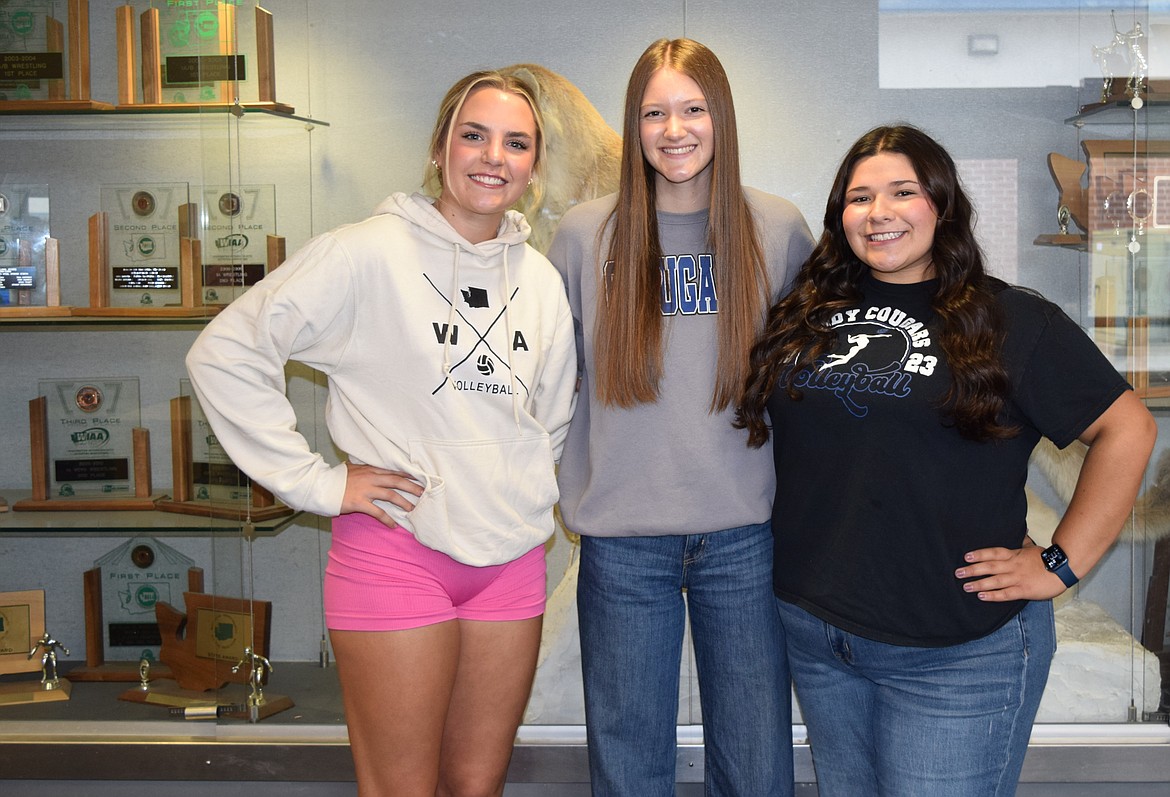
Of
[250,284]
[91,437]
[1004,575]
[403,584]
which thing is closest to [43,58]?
[250,284]

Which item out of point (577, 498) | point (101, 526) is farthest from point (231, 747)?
point (577, 498)

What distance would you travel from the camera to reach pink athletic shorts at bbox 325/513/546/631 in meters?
1.71

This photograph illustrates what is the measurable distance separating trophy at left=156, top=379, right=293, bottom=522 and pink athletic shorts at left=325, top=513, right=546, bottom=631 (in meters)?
0.92

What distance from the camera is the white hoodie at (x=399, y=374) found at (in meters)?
1.72

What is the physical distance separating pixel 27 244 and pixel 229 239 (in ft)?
1.91

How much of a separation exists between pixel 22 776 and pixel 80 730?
0.56ft

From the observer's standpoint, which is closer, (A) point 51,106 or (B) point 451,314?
(B) point 451,314

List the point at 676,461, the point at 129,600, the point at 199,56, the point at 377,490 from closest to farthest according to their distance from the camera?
the point at 377,490 → the point at 676,461 → the point at 199,56 → the point at 129,600

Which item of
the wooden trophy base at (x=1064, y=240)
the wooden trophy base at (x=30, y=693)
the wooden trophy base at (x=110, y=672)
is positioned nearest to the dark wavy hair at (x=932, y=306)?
the wooden trophy base at (x=1064, y=240)

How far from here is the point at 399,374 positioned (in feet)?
5.68

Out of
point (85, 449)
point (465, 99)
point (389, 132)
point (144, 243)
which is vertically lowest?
point (85, 449)

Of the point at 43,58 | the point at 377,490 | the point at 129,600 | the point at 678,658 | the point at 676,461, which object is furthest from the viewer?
the point at 129,600

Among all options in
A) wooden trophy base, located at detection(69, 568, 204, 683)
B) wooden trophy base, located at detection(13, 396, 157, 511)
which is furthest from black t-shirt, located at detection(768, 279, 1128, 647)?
wooden trophy base, located at detection(69, 568, 204, 683)

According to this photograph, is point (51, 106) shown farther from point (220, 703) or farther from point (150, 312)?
point (220, 703)
